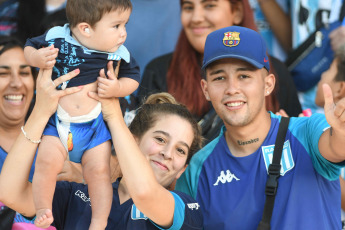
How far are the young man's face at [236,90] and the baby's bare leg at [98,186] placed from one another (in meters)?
0.79

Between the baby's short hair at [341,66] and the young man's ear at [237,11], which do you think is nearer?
the baby's short hair at [341,66]

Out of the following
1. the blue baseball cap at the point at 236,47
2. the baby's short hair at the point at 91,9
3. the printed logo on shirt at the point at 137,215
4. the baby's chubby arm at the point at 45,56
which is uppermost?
the baby's short hair at the point at 91,9

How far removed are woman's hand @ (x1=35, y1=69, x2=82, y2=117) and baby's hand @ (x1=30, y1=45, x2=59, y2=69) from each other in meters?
0.06

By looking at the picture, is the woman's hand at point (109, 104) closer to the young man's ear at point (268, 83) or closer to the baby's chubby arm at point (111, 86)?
the baby's chubby arm at point (111, 86)

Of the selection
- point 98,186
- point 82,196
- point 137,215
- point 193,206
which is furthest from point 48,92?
point 193,206

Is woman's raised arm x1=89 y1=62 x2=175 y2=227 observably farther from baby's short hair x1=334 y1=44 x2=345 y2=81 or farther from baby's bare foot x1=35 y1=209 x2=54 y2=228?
baby's short hair x1=334 y1=44 x2=345 y2=81

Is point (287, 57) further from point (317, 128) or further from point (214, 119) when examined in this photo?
point (317, 128)

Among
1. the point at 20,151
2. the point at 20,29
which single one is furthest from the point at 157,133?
Answer: the point at 20,29

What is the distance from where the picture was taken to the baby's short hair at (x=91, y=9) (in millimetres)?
2906

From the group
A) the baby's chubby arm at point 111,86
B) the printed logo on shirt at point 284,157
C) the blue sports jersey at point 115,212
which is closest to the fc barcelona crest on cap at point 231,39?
the printed logo on shirt at point 284,157

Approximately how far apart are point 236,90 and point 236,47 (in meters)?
0.24

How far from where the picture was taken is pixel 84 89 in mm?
3014

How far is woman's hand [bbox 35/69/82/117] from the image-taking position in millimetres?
2988

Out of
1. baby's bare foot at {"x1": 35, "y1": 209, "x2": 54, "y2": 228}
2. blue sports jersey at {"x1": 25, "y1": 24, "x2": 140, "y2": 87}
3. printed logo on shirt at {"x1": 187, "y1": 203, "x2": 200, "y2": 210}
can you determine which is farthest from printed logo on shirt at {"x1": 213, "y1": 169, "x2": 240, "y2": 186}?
baby's bare foot at {"x1": 35, "y1": 209, "x2": 54, "y2": 228}
